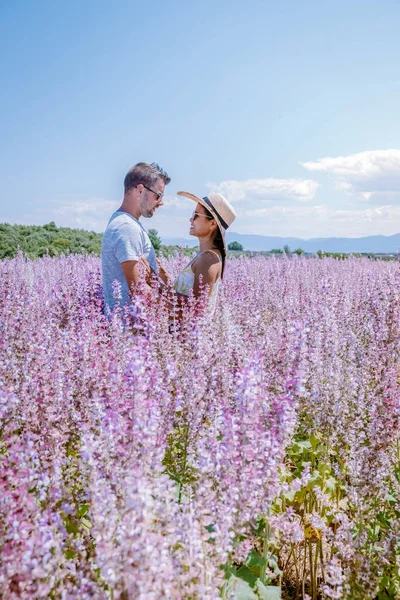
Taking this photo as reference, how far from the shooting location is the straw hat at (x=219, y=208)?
4.48 metres

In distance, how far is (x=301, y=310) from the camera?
538 centimetres

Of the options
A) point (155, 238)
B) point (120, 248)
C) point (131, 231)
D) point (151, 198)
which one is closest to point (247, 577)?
point (120, 248)

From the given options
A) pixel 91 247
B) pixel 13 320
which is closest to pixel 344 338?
pixel 13 320

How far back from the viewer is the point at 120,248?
14.1ft

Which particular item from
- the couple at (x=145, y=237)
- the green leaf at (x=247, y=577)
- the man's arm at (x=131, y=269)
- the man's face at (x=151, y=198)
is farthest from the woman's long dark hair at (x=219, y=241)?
the green leaf at (x=247, y=577)

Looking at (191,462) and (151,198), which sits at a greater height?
(151,198)

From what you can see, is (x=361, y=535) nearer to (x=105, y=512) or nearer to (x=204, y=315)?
(x=105, y=512)

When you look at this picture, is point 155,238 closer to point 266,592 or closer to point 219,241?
point 219,241

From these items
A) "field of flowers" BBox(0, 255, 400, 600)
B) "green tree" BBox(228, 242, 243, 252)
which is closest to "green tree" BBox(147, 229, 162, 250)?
"green tree" BBox(228, 242, 243, 252)

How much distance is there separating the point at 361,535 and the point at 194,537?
43.5 inches

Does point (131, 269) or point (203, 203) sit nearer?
point (131, 269)

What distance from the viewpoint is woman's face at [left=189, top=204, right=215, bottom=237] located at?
4.52 m

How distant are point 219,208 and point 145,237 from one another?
75cm

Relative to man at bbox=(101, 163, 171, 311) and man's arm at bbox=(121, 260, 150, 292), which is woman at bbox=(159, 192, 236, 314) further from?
man's arm at bbox=(121, 260, 150, 292)
